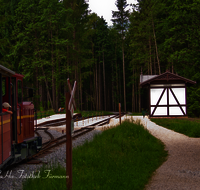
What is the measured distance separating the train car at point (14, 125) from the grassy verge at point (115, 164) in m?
1.43

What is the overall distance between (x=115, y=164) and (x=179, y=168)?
6.42ft

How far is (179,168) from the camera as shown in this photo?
26.8 feet

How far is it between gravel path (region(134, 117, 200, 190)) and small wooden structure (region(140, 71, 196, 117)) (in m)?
13.3

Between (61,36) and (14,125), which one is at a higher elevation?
(61,36)

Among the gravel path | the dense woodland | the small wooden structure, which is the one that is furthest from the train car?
the dense woodland

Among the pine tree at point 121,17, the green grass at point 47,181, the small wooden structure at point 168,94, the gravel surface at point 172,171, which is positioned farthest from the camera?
the pine tree at point 121,17

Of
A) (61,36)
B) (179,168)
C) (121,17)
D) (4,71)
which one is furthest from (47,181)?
(121,17)

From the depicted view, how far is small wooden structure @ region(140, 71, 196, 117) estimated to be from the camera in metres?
26.3

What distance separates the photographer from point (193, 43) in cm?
2858

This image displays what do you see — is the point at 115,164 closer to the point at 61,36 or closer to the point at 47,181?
the point at 47,181

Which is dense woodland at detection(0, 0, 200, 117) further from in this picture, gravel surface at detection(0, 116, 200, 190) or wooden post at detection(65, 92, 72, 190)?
wooden post at detection(65, 92, 72, 190)

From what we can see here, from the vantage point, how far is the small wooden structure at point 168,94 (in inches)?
1034

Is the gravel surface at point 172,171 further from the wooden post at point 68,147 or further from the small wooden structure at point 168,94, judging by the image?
the small wooden structure at point 168,94

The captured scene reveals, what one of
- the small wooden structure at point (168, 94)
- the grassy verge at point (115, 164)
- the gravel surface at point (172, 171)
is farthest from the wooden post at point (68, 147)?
the small wooden structure at point (168, 94)
